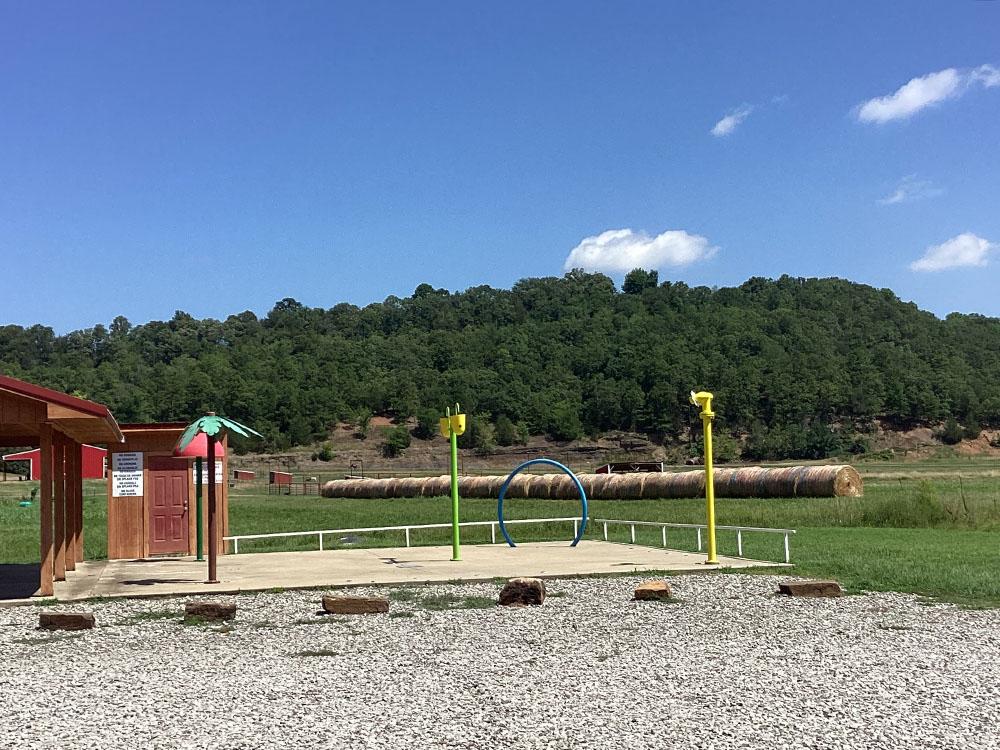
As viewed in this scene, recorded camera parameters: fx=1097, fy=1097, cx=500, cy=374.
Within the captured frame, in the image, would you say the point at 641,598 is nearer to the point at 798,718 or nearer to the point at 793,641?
the point at 793,641

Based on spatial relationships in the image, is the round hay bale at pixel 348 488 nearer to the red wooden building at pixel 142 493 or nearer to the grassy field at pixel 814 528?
the grassy field at pixel 814 528

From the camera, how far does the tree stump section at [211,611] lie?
36.3ft

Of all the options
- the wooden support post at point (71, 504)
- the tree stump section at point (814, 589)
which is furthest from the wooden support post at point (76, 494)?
the tree stump section at point (814, 589)

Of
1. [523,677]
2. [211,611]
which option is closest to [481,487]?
[211,611]

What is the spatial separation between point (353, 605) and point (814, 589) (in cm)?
509

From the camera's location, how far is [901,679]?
7719mm

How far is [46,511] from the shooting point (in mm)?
13305

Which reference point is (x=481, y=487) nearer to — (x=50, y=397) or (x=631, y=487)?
(x=631, y=487)

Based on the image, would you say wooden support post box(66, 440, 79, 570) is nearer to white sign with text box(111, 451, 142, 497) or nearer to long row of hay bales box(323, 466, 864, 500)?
white sign with text box(111, 451, 142, 497)

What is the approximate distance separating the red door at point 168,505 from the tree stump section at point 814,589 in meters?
11.6

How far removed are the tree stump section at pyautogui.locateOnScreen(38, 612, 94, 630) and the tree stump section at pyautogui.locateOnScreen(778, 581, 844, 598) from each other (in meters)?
7.42

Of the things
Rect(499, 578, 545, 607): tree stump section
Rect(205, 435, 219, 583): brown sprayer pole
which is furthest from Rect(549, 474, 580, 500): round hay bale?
Rect(499, 578, 545, 607): tree stump section

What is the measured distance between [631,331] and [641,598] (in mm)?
111270

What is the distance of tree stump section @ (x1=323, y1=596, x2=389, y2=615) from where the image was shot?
1145 cm
